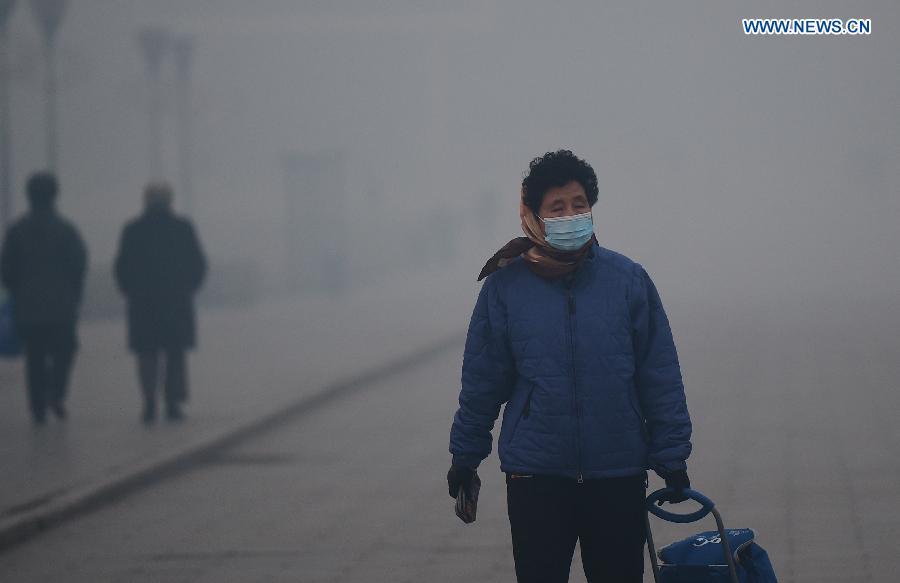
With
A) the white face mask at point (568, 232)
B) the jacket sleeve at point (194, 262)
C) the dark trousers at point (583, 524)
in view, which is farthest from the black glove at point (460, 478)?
the jacket sleeve at point (194, 262)

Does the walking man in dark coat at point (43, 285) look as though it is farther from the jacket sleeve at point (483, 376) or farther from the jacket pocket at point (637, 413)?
the jacket pocket at point (637, 413)

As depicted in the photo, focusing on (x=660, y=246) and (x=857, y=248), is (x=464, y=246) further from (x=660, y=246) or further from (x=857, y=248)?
(x=857, y=248)

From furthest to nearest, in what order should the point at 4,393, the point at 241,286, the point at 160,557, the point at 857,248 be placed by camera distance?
the point at 857,248
the point at 241,286
the point at 4,393
the point at 160,557

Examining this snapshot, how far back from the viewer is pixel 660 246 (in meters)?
78.4

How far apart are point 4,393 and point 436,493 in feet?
23.4

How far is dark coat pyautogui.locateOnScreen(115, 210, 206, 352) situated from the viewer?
12750 mm

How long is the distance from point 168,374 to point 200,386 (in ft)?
9.93

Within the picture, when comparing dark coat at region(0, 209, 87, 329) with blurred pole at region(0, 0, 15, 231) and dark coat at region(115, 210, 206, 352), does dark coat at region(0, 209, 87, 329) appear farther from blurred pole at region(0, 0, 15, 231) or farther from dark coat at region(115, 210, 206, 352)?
blurred pole at region(0, 0, 15, 231)

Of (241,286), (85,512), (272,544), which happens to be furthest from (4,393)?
(241,286)

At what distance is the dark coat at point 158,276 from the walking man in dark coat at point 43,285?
401 millimetres

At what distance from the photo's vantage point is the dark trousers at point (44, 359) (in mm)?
12312

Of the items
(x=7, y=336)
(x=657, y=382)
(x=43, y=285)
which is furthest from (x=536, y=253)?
(x=7, y=336)

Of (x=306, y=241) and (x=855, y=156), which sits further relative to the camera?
(x=855, y=156)

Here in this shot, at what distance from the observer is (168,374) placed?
12.8m
